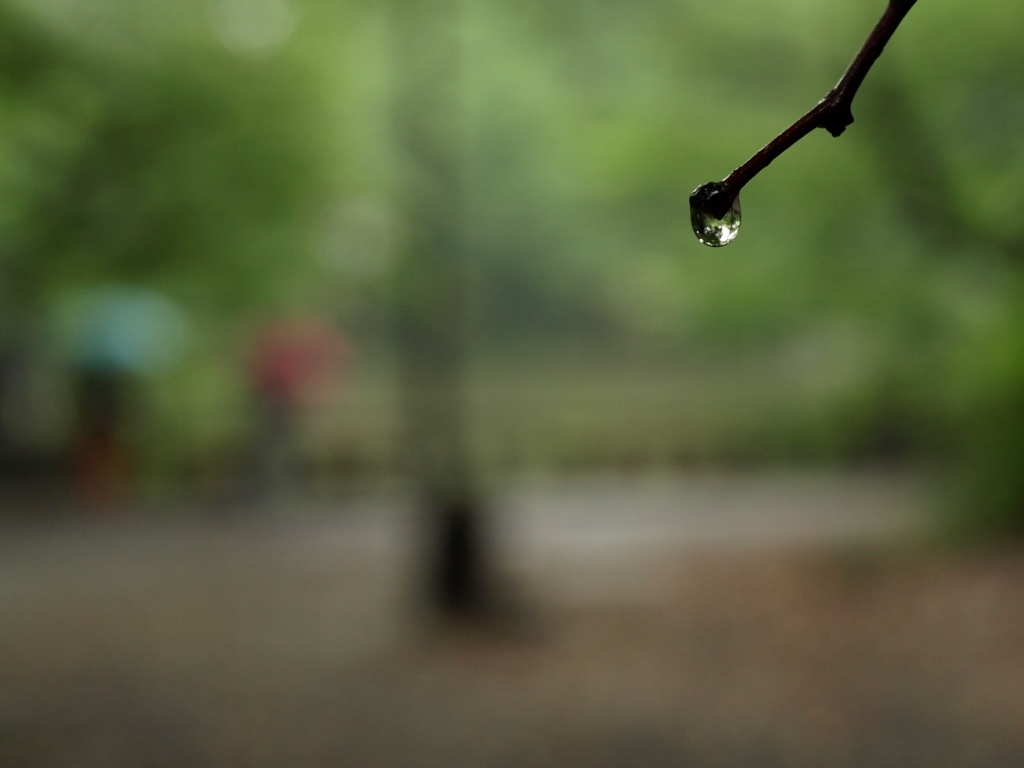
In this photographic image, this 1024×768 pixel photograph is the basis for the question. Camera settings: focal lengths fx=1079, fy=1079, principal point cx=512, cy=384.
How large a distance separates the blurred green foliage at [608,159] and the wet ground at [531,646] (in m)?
1.45

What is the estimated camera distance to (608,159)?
577 centimetres

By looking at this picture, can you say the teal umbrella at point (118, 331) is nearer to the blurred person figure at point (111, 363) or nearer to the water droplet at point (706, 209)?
the blurred person figure at point (111, 363)

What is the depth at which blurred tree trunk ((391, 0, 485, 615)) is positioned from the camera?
6289 millimetres

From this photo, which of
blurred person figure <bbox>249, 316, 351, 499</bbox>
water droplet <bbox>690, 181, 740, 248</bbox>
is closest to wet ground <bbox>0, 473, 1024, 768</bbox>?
blurred person figure <bbox>249, 316, 351, 499</bbox>

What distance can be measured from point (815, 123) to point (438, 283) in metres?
5.79

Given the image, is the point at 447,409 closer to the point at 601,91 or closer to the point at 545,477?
the point at 601,91

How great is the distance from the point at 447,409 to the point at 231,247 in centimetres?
155

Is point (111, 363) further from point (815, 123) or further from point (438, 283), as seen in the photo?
point (815, 123)

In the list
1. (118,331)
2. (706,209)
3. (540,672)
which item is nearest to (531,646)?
(540,672)

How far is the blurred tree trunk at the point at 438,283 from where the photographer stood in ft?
20.6

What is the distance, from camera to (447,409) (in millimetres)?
6309


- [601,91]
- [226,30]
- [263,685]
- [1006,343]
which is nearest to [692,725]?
[263,685]

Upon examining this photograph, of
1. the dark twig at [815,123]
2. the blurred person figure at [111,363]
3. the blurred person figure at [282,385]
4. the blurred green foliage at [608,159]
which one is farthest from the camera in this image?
A: the blurred person figure at [111,363]

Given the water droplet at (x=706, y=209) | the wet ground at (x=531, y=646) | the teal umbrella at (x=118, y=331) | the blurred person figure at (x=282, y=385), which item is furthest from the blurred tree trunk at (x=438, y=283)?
the water droplet at (x=706, y=209)
